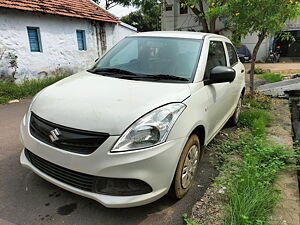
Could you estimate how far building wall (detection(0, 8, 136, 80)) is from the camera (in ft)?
24.5

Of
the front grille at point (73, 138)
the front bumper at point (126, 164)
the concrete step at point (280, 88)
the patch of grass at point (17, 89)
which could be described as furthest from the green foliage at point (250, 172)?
the patch of grass at point (17, 89)

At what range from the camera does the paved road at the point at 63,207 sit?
2.20 meters

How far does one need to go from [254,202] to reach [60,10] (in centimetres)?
934

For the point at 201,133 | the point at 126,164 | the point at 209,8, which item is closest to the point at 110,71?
the point at 201,133

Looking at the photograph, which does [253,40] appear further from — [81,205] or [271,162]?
[81,205]

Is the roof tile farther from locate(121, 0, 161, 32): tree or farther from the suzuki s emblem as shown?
locate(121, 0, 161, 32): tree

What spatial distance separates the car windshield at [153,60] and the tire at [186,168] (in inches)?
28.6

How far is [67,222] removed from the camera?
216 centimetres

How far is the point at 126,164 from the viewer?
1893 millimetres

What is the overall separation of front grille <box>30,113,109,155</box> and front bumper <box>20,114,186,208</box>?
0.04m

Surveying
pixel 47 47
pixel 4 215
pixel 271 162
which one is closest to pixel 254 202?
pixel 271 162

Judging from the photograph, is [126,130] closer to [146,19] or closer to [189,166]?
Result: [189,166]

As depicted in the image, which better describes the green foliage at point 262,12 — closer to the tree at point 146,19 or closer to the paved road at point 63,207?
the paved road at point 63,207

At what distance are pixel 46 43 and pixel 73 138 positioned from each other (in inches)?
311
